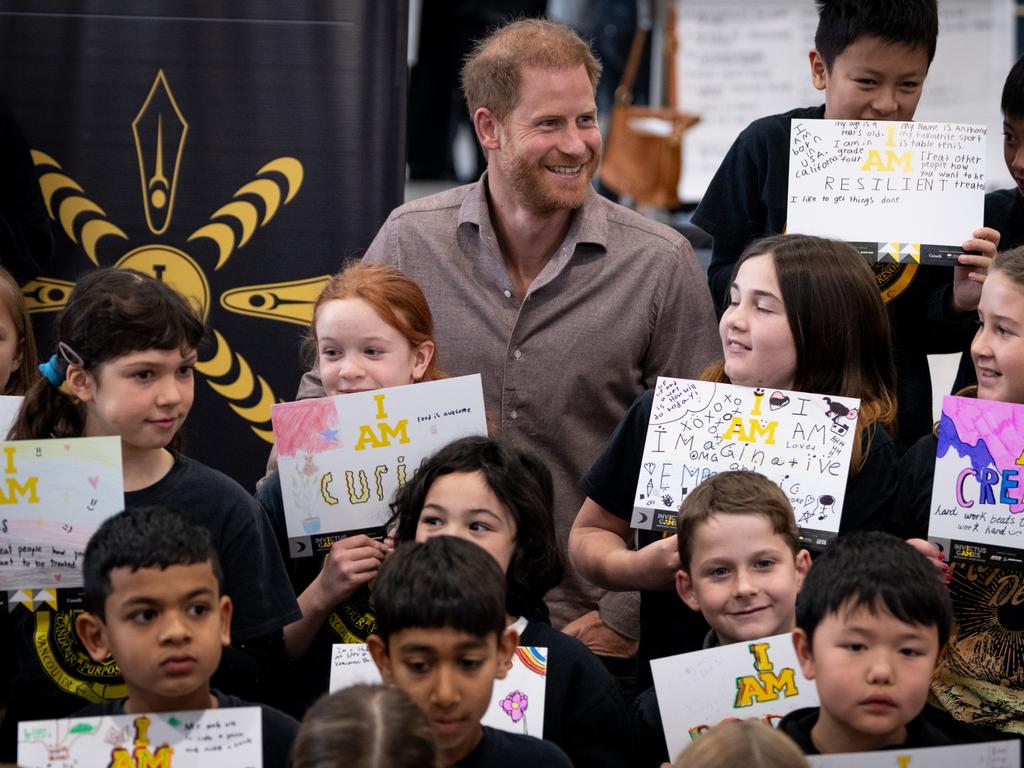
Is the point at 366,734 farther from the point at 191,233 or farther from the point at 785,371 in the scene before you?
the point at 191,233

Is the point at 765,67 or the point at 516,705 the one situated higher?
the point at 765,67

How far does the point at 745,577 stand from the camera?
3.11 meters

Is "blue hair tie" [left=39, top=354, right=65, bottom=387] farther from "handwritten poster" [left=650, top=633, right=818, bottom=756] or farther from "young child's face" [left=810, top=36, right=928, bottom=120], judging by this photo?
"young child's face" [left=810, top=36, right=928, bottom=120]

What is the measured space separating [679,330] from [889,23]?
3.00 ft

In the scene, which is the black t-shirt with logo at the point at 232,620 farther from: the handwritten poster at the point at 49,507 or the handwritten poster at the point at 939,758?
the handwritten poster at the point at 939,758

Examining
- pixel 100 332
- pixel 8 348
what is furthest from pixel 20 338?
pixel 100 332

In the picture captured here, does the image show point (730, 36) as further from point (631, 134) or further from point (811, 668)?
point (811, 668)

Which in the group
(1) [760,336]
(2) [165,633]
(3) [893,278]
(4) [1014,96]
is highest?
(4) [1014,96]

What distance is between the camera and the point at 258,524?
10.6 ft

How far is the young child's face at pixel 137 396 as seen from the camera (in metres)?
3.17

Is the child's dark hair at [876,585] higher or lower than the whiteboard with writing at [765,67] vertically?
lower

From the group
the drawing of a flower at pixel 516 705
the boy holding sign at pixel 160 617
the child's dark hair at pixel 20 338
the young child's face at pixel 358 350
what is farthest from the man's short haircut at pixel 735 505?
the child's dark hair at pixel 20 338

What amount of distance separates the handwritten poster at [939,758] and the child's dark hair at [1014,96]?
6.48 ft

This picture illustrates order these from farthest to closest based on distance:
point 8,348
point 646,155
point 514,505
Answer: point 646,155 → point 8,348 → point 514,505
